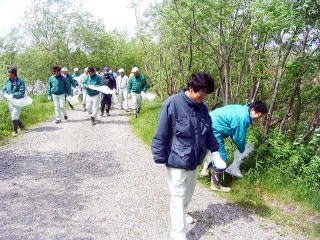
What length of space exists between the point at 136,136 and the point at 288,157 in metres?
4.65

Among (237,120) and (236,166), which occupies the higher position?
(237,120)

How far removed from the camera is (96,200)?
482 centimetres

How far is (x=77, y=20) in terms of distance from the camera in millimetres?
27391

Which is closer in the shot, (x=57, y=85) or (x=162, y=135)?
(x=162, y=135)

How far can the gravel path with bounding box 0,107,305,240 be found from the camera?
3.98m

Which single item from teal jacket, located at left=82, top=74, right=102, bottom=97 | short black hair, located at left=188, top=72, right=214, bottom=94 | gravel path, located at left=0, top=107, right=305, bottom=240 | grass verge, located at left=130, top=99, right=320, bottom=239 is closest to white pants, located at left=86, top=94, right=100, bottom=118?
teal jacket, located at left=82, top=74, right=102, bottom=97

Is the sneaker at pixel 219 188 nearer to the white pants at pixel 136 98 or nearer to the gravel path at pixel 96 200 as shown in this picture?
the gravel path at pixel 96 200

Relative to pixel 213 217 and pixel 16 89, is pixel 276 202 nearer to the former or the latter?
pixel 213 217

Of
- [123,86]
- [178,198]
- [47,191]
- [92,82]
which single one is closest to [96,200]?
[47,191]

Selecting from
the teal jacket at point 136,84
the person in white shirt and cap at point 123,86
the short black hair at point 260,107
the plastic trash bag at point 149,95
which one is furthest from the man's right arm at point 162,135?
the person in white shirt and cap at point 123,86

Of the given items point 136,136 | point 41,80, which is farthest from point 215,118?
point 41,80

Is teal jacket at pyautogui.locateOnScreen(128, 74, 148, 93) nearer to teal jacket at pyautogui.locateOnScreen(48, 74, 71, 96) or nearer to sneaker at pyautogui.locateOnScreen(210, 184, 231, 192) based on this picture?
teal jacket at pyautogui.locateOnScreen(48, 74, 71, 96)

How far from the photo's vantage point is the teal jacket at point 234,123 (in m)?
4.75

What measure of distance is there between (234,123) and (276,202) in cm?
159
